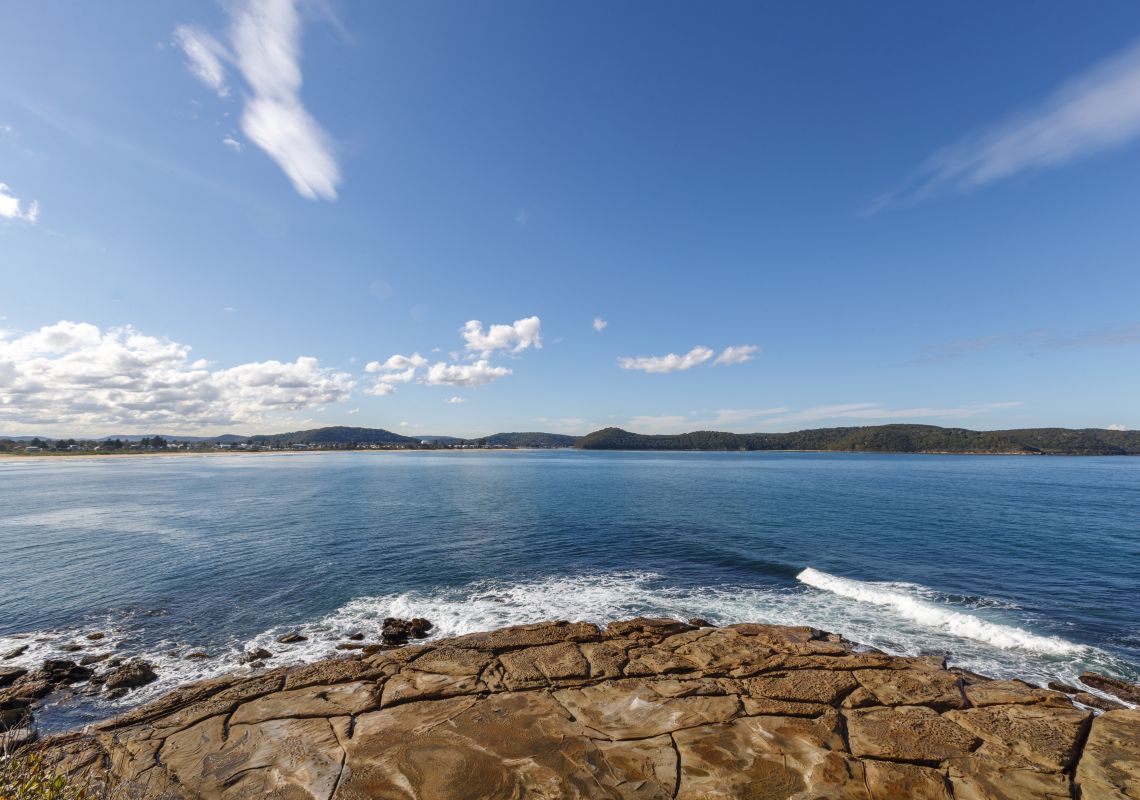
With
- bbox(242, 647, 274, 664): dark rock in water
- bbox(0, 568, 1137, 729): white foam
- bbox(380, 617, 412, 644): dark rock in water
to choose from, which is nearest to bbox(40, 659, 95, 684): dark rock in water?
bbox(0, 568, 1137, 729): white foam

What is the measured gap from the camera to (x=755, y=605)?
82.8ft

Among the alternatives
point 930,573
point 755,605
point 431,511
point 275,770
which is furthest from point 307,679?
point 431,511

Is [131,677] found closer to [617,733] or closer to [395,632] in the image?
[395,632]

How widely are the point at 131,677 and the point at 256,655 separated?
13.4ft

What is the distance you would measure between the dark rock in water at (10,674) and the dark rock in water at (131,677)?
3405 millimetres

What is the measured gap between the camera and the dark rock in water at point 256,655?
18969 millimetres

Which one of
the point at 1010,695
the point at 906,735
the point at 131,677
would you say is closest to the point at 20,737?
the point at 131,677

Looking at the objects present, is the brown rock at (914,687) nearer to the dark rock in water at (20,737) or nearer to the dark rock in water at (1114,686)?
the dark rock in water at (1114,686)

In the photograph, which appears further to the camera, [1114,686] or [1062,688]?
[1114,686]

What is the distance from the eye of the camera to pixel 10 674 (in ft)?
58.5

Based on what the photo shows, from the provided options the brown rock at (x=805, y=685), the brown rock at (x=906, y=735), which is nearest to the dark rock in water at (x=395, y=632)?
the brown rock at (x=805, y=685)

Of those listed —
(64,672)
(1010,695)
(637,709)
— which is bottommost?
(64,672)

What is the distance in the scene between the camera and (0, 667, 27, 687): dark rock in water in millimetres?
17547

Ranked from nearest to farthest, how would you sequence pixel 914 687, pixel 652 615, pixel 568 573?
pixel 914 687, pixel 652 615, pixel 568 573
